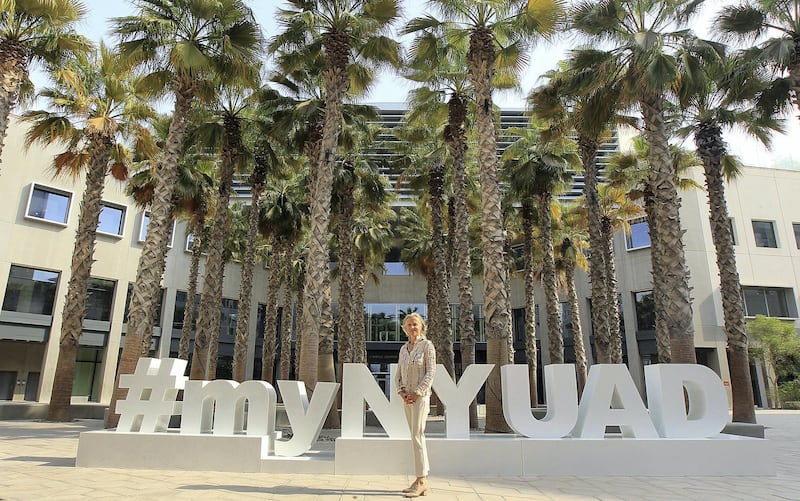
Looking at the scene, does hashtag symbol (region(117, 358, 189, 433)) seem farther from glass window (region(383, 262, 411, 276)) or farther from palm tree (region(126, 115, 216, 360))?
glass window (region(383, 262, 411, 276))

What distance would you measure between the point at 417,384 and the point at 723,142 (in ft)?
51.5

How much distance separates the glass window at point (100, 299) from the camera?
2883 cm

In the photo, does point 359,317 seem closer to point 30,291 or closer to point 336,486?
point 30,291

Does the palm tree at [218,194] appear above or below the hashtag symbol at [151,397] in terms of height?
above

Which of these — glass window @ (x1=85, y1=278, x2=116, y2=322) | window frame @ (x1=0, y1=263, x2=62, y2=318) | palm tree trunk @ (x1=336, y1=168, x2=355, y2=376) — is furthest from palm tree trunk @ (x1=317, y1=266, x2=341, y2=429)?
glass window @ (x1=85, y1=278, x2=116, y2=322)

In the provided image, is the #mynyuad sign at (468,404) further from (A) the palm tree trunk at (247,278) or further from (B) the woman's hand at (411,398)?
(A) the palm tree trunk at (247,278)

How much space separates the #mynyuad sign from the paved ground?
0.71 m

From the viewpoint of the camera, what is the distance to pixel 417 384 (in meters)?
5.88

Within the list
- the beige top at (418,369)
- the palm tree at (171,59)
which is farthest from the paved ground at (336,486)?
the palm tree at (171,59)

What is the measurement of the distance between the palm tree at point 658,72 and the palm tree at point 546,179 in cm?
646

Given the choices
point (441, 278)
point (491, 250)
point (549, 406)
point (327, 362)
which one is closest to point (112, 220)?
point (327, 362)

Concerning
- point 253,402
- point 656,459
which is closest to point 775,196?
point 656,459

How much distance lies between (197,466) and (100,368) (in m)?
27.0

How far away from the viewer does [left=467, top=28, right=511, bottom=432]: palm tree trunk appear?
1143cm
